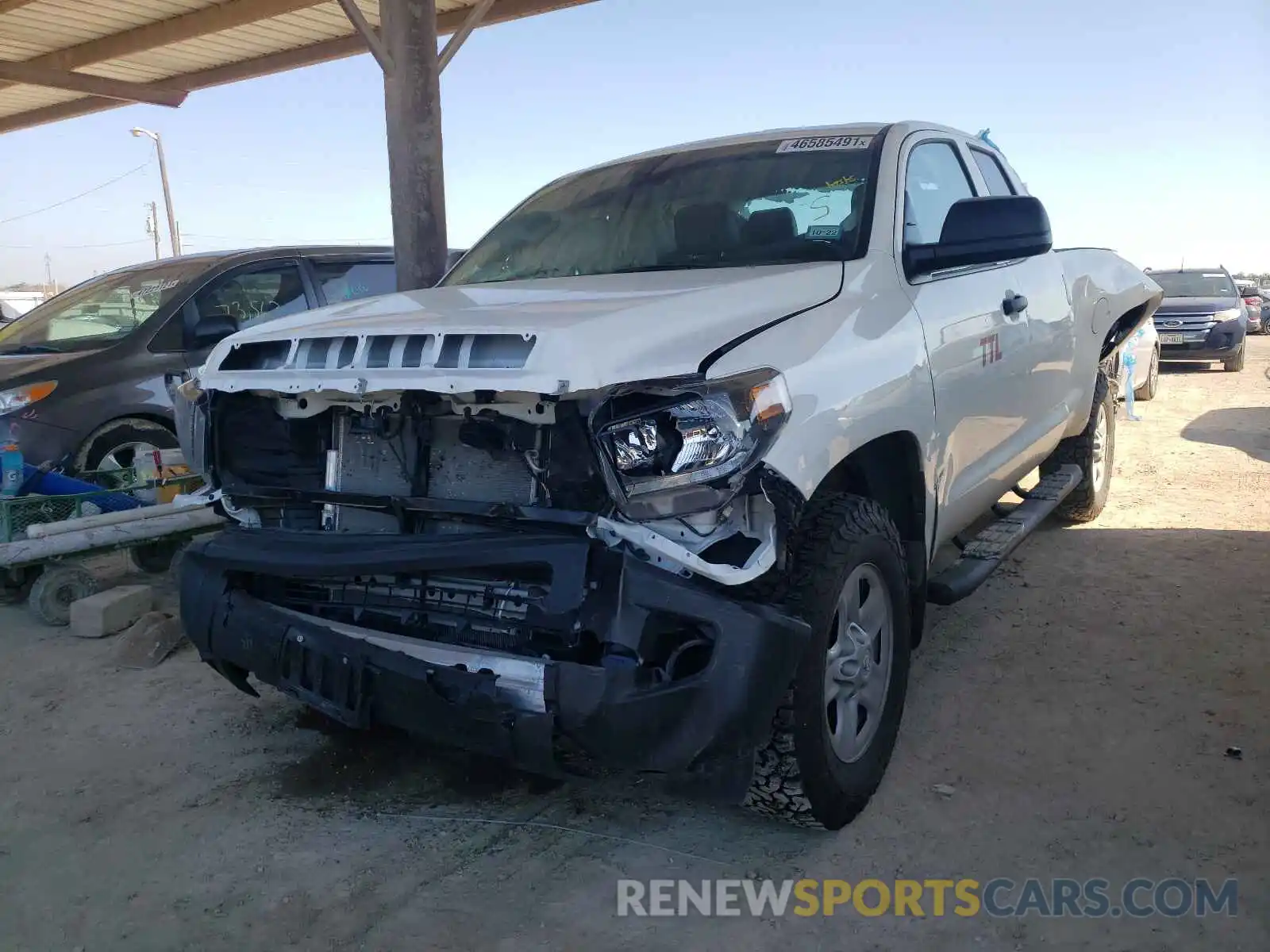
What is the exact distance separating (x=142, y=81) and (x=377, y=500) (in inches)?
449

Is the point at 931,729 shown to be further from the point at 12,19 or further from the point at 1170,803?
the point at 12,19

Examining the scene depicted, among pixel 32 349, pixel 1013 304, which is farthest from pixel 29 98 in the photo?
pixel 1013 304

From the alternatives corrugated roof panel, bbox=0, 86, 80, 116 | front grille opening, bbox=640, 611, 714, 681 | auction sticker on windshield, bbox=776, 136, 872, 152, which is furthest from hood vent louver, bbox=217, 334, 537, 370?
corrugated roof panel, bbox=0, 86, 80, 116

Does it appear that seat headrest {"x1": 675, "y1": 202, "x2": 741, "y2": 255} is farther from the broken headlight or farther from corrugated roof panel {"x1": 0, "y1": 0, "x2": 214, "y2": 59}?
corrugated roof panel {"x1": 0, "y1": 0, "x2": 214, "y2": 59}

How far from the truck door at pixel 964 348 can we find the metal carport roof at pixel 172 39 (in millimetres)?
5100

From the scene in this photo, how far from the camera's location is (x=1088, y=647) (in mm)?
3945

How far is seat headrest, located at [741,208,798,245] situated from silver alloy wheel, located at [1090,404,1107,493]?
3016 mm

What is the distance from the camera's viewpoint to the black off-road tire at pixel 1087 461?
212 inches

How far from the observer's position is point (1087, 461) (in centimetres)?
541

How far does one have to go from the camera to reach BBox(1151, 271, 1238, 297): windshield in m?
15.3

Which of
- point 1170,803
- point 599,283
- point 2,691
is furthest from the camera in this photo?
point 2,691

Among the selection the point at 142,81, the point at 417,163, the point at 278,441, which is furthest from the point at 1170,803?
the point at 142,81

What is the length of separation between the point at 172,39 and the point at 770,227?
8625 mm

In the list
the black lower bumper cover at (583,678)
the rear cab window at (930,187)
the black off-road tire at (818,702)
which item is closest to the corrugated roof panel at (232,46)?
the rear cab window at (930,187)
